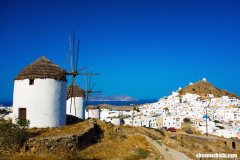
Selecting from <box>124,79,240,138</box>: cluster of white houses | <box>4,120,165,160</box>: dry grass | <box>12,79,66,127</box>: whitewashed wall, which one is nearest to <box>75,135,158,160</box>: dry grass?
<box>4,120,165,160</box>: dry grass

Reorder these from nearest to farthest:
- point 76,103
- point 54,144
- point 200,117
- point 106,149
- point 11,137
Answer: point 11,137
point 54,144
point 106,149
point 76,103
point 200,117

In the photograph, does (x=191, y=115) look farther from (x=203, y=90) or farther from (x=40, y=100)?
(x=40, y=100)

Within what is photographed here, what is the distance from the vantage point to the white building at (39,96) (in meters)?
16.9

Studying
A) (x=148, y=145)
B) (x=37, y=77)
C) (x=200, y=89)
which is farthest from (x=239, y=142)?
(x=200, y=89)

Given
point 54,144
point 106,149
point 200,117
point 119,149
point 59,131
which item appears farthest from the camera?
point 200,117

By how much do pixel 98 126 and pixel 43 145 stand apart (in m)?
6.56

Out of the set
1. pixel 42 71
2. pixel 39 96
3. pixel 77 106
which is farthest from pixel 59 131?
pixel 77 106

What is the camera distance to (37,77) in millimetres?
17078

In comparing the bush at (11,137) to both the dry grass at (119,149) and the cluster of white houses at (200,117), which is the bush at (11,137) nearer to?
the dry grass at (119,149)

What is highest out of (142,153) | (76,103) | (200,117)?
(76,103)

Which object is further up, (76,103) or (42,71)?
(42,71)

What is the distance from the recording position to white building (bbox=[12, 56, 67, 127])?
1692 cm

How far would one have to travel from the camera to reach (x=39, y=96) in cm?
1694

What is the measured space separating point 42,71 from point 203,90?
10568 centimetres
